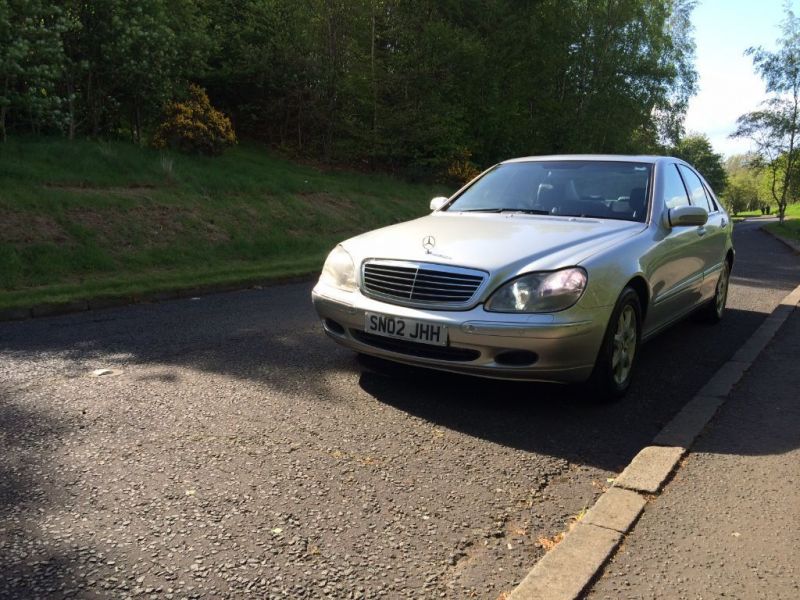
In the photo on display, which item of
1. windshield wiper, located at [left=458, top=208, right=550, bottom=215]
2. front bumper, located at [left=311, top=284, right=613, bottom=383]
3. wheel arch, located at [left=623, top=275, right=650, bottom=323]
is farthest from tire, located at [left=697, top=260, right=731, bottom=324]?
front bumper, located at [left=311, top=284, right=613, bottom=383]

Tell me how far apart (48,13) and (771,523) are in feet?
46.4

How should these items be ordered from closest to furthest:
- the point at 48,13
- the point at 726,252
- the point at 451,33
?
the point at 726,252, the point at 48,13, the point at 451,33

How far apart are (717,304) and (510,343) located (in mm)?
4288

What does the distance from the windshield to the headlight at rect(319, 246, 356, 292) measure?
145 centimetres

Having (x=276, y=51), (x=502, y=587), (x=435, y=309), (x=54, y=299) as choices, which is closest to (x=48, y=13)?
(x=54, y=299)

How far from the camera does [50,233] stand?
32.7ft

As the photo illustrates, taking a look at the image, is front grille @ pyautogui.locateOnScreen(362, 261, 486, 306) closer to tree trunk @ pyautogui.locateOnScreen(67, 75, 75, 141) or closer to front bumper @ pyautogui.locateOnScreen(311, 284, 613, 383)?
front bumper @ pyautogui.locateOnScreen(311, 284, 613, 383)

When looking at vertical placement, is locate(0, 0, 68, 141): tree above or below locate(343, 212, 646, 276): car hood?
above

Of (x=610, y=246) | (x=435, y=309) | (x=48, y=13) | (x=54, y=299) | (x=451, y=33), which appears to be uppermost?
(x=451, y=33)

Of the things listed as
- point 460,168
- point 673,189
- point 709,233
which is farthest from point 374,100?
point 673,189

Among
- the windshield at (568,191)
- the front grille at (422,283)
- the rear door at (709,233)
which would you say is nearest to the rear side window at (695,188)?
the rear door at (709,233)

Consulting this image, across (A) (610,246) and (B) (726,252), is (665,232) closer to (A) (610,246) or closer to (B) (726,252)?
(A) (610,246)

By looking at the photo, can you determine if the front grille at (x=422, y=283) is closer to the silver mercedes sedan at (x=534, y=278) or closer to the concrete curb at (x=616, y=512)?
the silver mercedes sedan at (x=534, y=278)

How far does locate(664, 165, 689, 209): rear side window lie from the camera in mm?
5569
